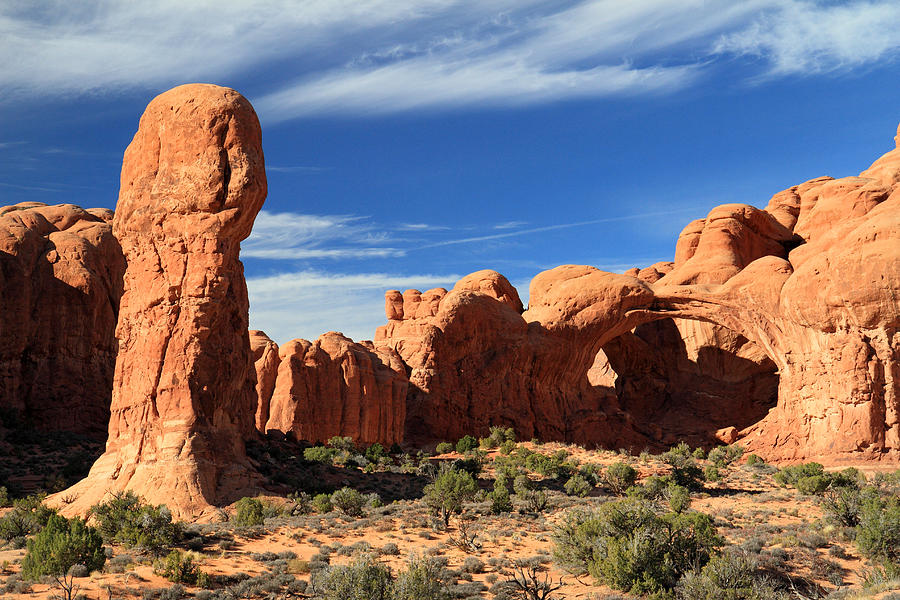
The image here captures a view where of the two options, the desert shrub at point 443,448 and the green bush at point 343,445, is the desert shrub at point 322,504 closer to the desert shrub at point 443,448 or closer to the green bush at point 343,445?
the green bush at point 343,445

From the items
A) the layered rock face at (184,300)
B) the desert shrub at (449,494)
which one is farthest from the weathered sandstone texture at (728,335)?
the layered rock face at (184,300)

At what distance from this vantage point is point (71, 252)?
113 ft

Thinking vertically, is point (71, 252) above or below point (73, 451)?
above

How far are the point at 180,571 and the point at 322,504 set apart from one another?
21.0 ft

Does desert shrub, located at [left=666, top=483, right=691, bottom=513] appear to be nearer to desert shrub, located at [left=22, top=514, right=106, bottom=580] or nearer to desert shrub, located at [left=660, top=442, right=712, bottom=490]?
desert shrub, located at [left=660, top=442, right=712, bottom=490]

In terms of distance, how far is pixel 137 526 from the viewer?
15914 millimetres

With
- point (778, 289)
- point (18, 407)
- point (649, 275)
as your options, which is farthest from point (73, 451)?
point (649, 275)

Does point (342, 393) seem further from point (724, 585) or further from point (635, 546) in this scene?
point (724, 585)

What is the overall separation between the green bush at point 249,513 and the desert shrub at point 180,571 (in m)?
3.44

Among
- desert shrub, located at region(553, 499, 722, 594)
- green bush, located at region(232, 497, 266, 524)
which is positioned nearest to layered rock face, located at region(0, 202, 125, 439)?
green bush, located at region(232, 497, 266, 524)

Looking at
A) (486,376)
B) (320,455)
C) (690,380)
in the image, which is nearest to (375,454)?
(320,455)

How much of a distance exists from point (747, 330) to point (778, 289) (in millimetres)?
3141

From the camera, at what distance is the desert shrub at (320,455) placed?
26.8 m

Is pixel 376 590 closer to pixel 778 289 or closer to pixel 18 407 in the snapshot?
pixel 18 407
